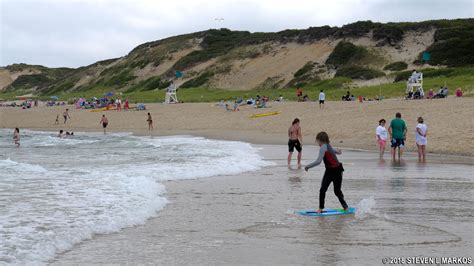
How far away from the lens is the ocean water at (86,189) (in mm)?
7590

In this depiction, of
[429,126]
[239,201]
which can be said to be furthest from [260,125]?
[239,201]

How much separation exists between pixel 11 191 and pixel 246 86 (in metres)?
54.9

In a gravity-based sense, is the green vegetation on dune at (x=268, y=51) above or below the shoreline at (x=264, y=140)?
above

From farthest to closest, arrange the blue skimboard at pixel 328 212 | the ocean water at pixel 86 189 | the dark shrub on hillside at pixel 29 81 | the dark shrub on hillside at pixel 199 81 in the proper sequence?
the dark shrub on hillside at pixel 29 81, the dark shrub on hillside at pixel 199 81, the blue skimboard at pixel 328 212, the ocean water at pixel 86 189

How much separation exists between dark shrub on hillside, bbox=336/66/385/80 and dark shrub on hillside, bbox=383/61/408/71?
5.78 ft

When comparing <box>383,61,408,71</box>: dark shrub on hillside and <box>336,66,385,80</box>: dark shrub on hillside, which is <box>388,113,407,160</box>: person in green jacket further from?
<box>383,61,408,71</box>: dark shrub on hillside

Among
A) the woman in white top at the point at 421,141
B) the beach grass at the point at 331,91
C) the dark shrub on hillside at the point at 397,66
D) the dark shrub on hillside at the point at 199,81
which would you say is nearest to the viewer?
the woman in white top at the point at 421,141

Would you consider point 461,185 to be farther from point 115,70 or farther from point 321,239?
point 115,70

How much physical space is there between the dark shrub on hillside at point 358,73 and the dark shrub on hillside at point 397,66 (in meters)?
1.76

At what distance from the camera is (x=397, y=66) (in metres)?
56.3

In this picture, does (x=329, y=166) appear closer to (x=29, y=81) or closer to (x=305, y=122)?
(x=305, y=122)

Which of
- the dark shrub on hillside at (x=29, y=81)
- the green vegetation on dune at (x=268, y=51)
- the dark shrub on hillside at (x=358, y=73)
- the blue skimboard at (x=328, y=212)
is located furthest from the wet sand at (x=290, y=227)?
the dark shrub on hillside at (x=29, y=81)

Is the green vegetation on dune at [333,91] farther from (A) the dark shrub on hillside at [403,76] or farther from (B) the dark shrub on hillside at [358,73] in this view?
(A) the dark shrub on hillside at [403,76]

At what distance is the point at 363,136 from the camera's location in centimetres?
2445
